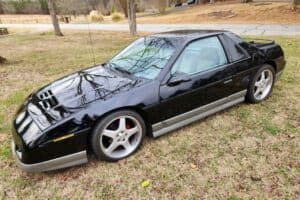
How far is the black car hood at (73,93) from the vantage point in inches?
115

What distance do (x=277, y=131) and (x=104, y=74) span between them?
7.89ft

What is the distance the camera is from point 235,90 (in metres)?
3.98

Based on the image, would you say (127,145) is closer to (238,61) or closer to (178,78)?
(178,78)

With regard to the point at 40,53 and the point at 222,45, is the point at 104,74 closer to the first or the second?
the point at 222,45

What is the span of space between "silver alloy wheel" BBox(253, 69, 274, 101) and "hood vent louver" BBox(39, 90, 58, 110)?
9.75 ft

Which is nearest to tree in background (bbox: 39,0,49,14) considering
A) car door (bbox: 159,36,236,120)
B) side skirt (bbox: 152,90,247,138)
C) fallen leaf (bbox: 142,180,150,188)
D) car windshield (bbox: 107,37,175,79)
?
car windshield (bbox: 107,37,175,79)

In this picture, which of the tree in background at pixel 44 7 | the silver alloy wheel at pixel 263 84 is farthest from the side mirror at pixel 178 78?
the tree in background at pixel 44 7

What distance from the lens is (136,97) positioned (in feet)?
10.1

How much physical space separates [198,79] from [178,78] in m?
0.32

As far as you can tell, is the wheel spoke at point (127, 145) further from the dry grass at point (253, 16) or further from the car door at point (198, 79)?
the dry grass at point (253, 16)

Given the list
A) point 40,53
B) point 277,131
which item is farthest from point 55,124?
point 40,53

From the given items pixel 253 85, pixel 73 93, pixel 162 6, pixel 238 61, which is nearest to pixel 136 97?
pixel 73 93

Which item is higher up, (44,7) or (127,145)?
(127,145)

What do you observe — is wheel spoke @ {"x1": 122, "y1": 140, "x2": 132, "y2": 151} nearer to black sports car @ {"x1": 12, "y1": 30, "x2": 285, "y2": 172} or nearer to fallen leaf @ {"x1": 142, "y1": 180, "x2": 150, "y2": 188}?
black sports car @ {"x1": 12, "y1": 30, "x2": 285, "y2": 172}
